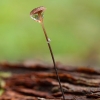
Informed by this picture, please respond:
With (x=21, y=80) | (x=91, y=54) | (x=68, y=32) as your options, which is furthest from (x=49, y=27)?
(x=21, y=80)

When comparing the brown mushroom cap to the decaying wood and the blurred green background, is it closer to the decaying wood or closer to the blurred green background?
the decaying wood

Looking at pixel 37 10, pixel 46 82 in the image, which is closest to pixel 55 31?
pixel 46 82

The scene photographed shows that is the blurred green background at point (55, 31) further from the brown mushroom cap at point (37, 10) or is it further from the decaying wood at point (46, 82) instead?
the brown mushroom cap at point (37, 10)

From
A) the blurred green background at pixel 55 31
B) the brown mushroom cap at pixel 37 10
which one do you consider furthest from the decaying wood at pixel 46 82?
the blurred green background at pixel 55 31

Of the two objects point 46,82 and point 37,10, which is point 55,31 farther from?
point 37,10

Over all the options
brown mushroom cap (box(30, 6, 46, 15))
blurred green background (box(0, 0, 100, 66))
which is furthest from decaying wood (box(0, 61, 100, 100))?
blurred green background (box(0, 0, 100, 66))

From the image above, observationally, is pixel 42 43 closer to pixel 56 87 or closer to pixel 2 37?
pixel 2 37
